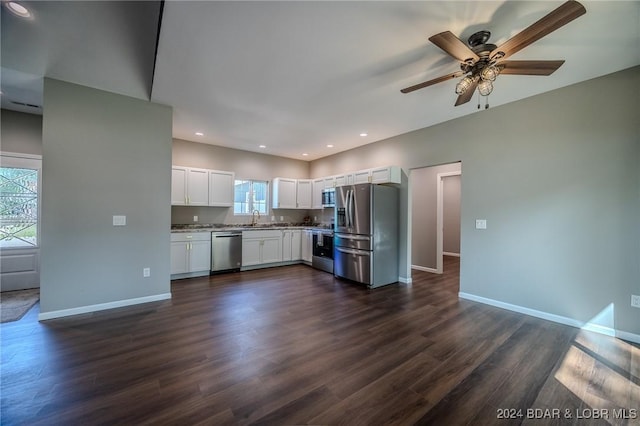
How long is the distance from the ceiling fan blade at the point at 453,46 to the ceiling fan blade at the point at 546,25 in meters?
0.19

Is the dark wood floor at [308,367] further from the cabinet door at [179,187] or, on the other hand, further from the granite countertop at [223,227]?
the cabinet door at [179,187]

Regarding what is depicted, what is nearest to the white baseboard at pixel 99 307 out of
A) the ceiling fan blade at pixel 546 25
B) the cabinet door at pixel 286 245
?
the cabinet door at pixel 286 245

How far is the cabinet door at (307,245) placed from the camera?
19.8 ft

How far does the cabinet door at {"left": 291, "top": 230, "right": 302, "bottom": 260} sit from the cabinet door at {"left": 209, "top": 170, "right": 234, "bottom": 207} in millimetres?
1671

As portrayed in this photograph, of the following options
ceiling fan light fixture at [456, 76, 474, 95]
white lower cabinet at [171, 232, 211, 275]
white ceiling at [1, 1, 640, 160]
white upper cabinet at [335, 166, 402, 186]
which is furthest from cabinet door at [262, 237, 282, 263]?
ceiling fan light fixture at [456, 76, 474, 95]

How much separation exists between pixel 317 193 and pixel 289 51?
14.3 ft

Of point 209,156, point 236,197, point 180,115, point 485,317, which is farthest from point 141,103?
point 485,317

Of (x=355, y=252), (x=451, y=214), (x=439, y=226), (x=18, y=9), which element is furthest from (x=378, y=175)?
(x=18, y=9)

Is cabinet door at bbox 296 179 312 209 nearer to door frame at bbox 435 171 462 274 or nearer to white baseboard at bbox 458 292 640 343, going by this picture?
door frame at bbox 435 171 462 274

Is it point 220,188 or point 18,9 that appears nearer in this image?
point 18,9

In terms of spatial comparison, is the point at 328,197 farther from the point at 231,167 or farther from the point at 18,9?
the point at 18,9

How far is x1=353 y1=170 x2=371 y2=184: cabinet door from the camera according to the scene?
5066 millimetres

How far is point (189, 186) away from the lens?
518 centimetres

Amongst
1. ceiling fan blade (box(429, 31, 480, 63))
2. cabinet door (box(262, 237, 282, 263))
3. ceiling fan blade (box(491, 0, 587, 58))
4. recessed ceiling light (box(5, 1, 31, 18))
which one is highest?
recessed ceiling light (box(5, 1, 31, 18))
